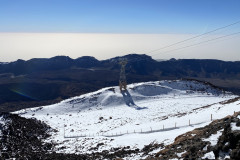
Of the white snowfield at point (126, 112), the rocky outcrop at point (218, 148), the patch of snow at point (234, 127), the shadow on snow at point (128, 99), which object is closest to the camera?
the rocky outcrop at point (218, 148)

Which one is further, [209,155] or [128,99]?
[128,99]

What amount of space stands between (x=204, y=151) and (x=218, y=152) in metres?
1.23

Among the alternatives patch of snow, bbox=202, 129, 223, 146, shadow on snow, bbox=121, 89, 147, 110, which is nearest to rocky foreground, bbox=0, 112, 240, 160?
patch of snow, bbox=202, 129, 223, 146

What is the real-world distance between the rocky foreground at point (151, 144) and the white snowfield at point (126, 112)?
2.72 m

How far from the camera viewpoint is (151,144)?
979 inches

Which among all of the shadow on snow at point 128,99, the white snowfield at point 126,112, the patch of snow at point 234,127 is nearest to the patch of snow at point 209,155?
the patch of snow at point 234,127

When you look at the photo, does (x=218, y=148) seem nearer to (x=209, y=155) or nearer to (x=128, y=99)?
(x=209, y=155)

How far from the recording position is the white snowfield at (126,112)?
3415 centimetres

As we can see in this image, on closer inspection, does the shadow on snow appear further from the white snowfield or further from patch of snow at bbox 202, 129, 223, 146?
patch of snow at bbox 202, 129, 223, 146

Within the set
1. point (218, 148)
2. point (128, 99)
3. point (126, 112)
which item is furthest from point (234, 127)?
point (128, 99)

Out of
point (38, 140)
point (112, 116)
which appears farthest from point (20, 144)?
point (112, 116)

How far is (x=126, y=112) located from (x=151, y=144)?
3346cm

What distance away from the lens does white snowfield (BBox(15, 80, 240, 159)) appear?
34150mm

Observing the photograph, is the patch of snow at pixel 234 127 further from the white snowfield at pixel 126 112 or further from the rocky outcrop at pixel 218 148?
the white snowfield at pixel 126 112
